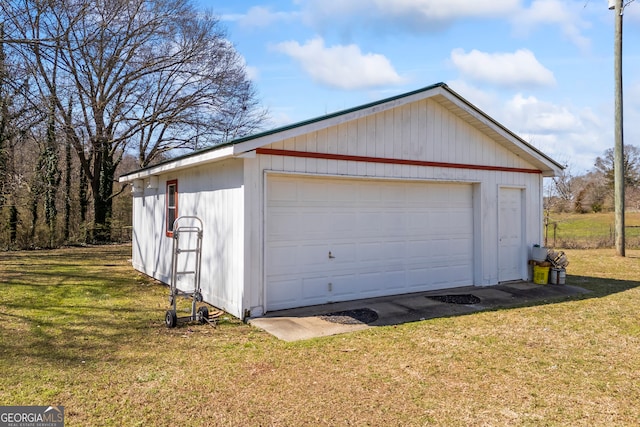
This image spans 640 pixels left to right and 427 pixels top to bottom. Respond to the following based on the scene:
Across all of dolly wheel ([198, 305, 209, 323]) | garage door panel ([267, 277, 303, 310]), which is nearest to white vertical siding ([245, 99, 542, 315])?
garage door panel ([267, 277, 303, 310])

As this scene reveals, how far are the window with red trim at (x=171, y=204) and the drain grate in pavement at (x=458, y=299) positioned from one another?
18.0 feet

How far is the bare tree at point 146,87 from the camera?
685 inches

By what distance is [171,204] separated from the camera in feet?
31.7

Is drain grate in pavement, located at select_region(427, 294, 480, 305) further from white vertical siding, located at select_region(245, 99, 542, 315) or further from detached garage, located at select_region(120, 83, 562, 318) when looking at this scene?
white vertical siding, located at select_region(245, 99, 542, 315)

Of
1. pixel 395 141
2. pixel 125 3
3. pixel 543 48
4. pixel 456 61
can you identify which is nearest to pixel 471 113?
pixel 395 141

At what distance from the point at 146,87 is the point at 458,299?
17.1 m

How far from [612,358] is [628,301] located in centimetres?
373

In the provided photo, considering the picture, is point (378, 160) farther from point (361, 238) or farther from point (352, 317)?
point (352, 317)

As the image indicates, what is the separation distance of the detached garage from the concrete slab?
0.88 ft

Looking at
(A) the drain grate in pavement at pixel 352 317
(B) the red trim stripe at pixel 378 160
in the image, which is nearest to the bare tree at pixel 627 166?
(B) the red trim stripe at pixel 378 160

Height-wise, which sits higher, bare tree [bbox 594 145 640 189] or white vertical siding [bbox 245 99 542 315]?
bare tree [bbox 594 145 640 189]

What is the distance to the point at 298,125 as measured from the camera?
661cm

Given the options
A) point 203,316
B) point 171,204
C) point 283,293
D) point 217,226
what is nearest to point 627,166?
point 171,204

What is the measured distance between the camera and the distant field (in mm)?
17359
